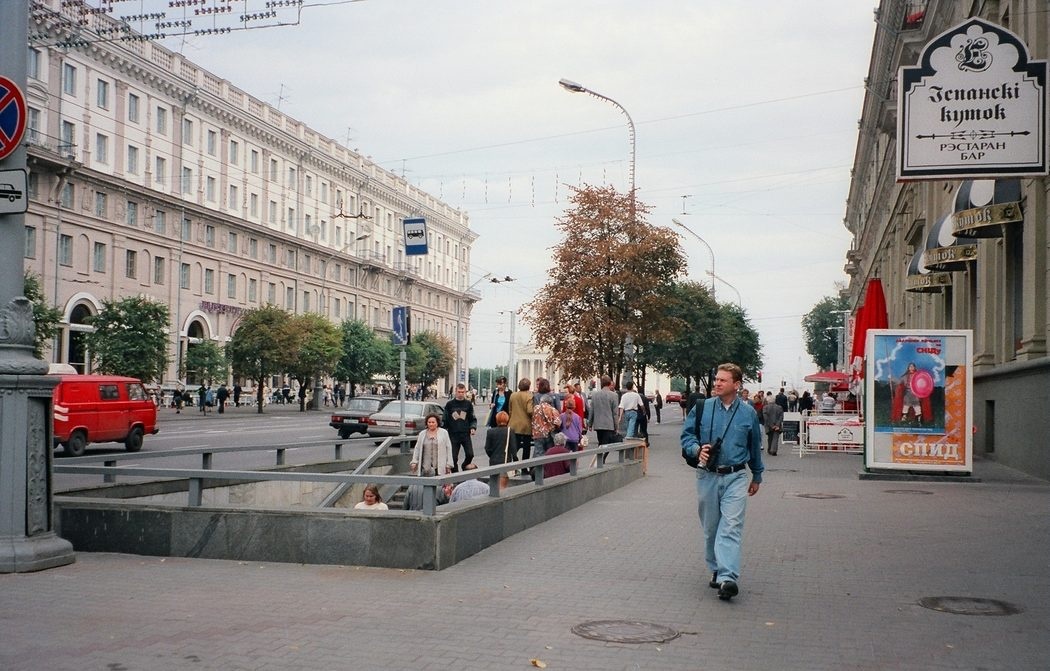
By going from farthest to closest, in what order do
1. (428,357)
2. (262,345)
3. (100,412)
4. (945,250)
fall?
1. (428,357)
2. (262,345)
3. (100,412)
4. (945,250)

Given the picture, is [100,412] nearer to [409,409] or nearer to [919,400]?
[409,409]

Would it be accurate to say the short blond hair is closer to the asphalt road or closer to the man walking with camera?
the man walking with camera

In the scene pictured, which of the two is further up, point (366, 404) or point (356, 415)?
point (366, 404)

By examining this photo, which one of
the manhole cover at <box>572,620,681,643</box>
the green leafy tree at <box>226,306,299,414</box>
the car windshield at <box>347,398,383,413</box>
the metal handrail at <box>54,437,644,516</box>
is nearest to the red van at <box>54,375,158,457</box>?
the car windshield at <box>347,398,383,413</box>

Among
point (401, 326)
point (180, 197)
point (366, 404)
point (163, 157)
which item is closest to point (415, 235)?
point (401, 326)

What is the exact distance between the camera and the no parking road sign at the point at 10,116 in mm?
8602

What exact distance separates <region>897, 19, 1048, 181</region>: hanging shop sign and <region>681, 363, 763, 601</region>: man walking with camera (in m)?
6.54

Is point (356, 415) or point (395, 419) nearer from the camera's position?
point (395, 419)

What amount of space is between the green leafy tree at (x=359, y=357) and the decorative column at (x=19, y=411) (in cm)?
6945

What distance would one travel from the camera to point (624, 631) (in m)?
6.98

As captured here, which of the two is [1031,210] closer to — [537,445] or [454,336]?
[537,445]

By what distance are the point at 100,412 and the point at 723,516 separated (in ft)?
69.7

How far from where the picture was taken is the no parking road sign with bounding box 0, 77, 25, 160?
860 centimetres

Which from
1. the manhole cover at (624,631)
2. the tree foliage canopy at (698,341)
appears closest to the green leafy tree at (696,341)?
the tree foliage canopy at (698,341)
